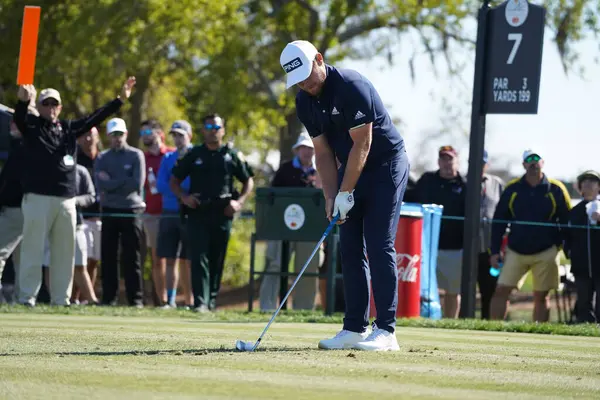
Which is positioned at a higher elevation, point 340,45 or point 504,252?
point 340,45

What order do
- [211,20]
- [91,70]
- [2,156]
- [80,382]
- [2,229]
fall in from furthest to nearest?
[211,20] → [91,70] → [2,156] → [2,229] → [80,382]

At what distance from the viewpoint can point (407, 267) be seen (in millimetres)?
13438

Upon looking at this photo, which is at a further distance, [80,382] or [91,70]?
[91,70]

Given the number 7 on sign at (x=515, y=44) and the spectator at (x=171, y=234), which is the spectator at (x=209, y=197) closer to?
the spectator at (x=171, y=234)

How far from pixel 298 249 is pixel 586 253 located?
353 cm

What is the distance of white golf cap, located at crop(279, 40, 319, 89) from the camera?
7.80 meters

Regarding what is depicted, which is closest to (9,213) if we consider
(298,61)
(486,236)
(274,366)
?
(486,236)

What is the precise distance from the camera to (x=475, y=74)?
1398 centimetres

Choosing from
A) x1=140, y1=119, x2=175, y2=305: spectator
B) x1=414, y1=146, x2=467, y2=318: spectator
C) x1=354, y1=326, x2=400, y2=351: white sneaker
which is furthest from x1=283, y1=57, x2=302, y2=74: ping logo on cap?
x1=140, y1=119, x2=175, y2=305: spectator

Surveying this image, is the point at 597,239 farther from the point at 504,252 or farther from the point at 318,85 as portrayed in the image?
the point at 318,85

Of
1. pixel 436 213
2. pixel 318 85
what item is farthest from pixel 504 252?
pixel 318 85

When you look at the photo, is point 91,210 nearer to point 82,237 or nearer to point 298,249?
point 82,237

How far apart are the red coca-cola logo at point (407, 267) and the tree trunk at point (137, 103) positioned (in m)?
16.5

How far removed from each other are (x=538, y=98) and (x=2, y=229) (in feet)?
21.6
